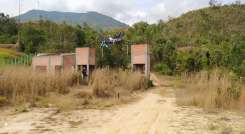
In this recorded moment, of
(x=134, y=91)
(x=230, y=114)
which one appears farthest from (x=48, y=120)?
(x=134, y=91)

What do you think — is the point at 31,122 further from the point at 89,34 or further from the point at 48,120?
the point at 89,34

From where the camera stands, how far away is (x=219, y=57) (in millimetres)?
26812

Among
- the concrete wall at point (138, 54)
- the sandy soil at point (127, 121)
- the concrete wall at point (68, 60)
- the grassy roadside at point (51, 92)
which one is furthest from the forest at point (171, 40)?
the sandy soil at point (127, 121)

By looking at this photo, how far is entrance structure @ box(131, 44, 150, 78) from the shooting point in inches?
845

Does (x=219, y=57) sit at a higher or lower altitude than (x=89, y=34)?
lower

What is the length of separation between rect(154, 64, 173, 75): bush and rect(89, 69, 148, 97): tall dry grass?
1404cm

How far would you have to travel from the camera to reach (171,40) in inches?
1719

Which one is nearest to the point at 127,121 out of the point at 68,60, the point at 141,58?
the point at 141,58

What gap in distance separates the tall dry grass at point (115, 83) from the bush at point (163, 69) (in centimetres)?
1404

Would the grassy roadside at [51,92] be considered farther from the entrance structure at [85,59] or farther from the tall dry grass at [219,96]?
the entrance structure at [85,59]

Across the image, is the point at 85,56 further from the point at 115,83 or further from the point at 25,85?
the point at 25,85

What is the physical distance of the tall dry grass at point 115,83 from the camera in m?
14.2

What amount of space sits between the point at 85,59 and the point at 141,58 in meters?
3.36

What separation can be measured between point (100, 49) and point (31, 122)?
20336 mm
